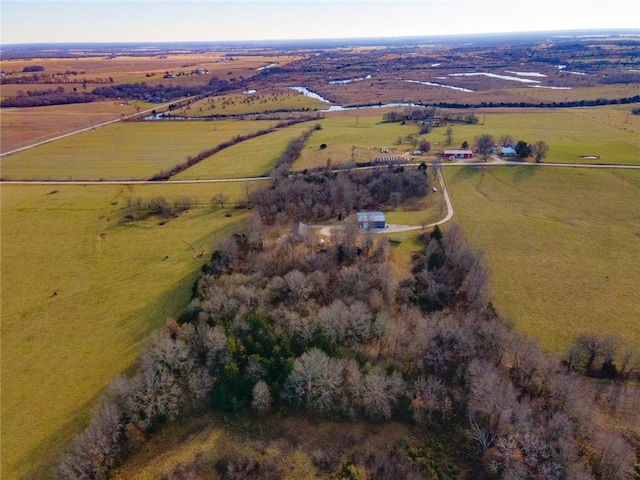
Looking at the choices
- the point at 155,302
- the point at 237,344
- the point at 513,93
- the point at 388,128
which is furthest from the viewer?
the point at 513,93

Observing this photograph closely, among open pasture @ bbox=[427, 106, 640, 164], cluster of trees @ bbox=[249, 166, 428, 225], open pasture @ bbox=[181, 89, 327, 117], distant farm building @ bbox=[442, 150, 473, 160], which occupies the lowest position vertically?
cluster of trees @ bbox=[249, 166, 428, 225]

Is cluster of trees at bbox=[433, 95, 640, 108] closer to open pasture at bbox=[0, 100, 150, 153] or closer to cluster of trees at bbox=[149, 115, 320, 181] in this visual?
cluster of trees at bbox=[149, 115, 320, 181]

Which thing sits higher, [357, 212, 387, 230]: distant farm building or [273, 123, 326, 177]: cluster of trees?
[273, 123, 326, 177]: cluster of trees

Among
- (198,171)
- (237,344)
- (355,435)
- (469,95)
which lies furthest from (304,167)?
(469,95)

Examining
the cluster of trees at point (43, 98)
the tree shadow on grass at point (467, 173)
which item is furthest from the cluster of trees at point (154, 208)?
the cluster of trees at point (43, 98)

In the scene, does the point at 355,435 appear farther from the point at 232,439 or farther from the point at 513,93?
the point at 513,93

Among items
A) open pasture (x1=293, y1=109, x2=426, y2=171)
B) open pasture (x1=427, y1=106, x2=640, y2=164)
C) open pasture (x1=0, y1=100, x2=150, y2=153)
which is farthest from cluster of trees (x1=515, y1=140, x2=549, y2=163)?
open pasture (x1=0, y1=100, x2=150, y2=153)

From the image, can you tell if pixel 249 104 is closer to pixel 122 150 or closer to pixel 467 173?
pixel 122 150
